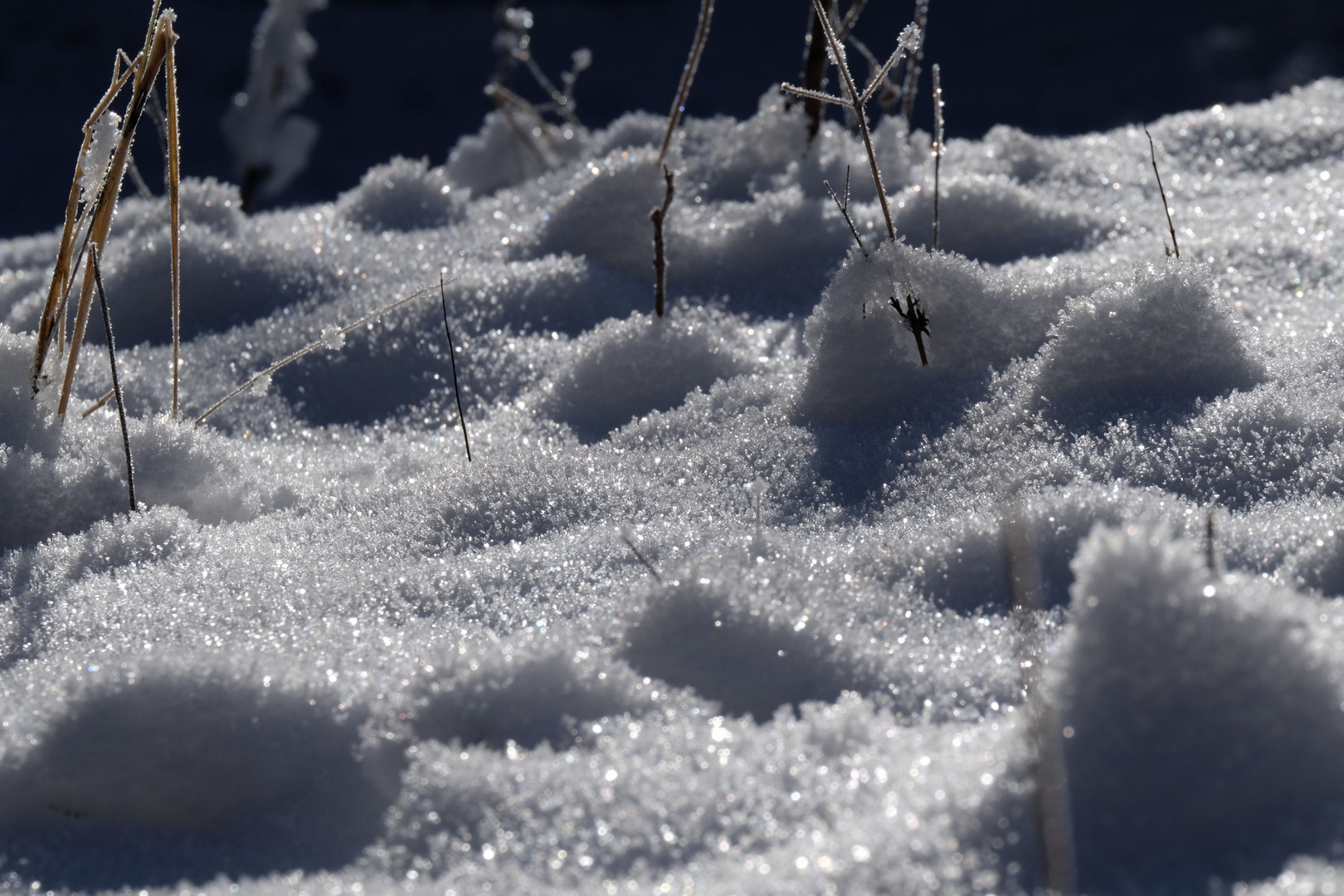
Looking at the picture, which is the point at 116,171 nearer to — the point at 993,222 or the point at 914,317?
the point at 914,317

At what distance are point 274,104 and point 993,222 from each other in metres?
2.44

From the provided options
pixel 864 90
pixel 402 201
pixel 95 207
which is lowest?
pixel 95 207

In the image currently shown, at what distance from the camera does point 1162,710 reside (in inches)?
30.5

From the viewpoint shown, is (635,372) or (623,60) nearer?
(635,372)

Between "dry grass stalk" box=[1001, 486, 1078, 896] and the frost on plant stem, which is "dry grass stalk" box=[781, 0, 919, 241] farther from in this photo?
the frost on plant stem

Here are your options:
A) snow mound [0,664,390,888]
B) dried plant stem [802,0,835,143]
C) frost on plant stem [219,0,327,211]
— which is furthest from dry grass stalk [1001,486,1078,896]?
frost on plant stem [219,0,327,211]

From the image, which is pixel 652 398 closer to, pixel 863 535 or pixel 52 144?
pixel 863 535

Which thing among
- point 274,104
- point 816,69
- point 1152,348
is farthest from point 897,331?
point 274,104

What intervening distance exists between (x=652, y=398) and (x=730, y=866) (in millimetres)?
851

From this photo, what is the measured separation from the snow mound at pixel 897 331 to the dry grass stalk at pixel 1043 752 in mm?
357

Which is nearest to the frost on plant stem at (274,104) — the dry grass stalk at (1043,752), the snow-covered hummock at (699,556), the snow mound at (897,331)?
the snow-covered hummock at (699,556)

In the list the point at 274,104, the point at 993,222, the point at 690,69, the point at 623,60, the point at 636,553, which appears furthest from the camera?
the point at 623,60

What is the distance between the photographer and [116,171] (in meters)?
1.38

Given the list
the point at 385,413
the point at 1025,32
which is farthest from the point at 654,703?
the point at 1025,32
